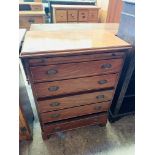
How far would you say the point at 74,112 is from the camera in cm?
151

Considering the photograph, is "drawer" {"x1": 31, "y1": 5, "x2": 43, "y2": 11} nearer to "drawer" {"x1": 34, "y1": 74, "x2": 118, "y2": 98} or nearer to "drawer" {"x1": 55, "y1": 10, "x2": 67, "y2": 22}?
"drawer" {"x1": 55, "y1": 10, "x2": 67, "y2": 22}

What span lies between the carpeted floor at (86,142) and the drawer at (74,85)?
2.01 ft

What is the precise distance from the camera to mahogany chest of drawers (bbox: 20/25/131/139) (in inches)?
41.8

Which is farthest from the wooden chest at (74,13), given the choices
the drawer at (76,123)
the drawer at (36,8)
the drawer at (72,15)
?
the drawer at (76,123)

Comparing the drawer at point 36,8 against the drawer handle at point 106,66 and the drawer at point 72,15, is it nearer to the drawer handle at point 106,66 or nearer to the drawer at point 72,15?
the drawer at point 72,15

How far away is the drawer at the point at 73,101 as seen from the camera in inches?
52.3

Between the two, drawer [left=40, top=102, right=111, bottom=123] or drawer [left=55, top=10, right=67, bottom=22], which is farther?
drawer [left=55, top=10, right=67, bottom=22]

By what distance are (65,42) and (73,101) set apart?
539mm

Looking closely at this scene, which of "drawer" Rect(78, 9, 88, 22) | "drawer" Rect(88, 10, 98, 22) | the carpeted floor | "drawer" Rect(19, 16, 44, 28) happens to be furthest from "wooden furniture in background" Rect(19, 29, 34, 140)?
"drawer" Rect(88, 10, 98, 22)

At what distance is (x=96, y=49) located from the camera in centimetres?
111

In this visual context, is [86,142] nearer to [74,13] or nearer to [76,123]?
[76,123]

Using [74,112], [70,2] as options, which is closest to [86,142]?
[74,112]

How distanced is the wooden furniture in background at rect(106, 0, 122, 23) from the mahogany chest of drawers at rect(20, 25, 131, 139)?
66.4 inches
